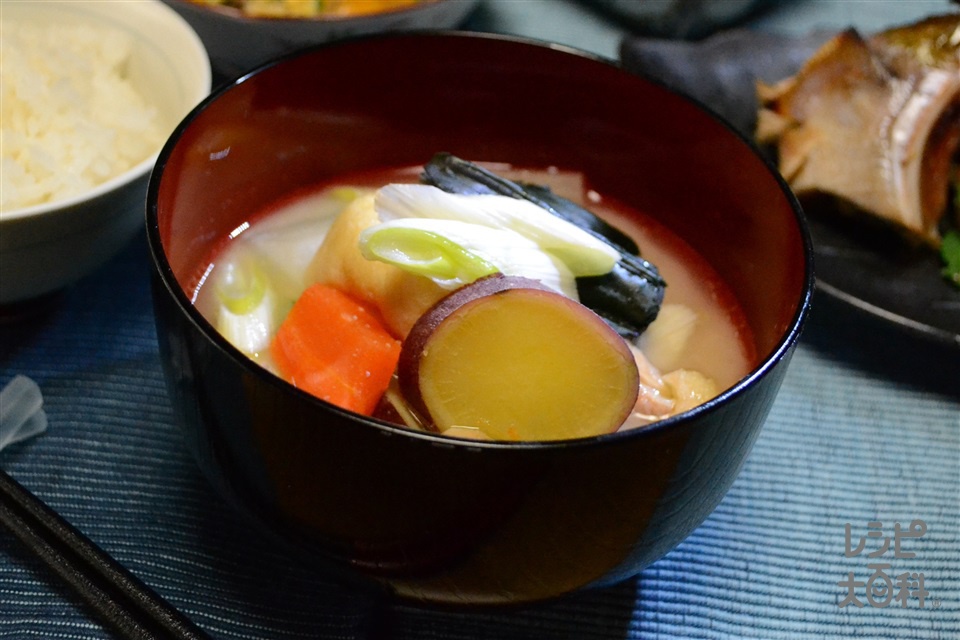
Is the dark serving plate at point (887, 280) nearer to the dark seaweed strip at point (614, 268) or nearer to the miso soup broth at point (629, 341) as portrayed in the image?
the miso soup broth at point (629, 341)

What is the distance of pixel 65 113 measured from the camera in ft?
3.84

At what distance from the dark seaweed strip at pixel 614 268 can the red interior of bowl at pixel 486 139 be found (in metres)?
0.12

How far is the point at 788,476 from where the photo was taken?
3.41 feet

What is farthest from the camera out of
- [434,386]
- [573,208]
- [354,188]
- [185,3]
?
[185,3]

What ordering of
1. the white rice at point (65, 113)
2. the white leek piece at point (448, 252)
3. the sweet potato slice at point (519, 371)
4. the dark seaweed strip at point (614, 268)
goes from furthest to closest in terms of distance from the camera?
1. the white rice at point (65, 113)
2. the dark seaweed strip at point (614, 268)
3. the white leek piece at point (448, 252)
4. the sweet potato slice at point (519, 371)

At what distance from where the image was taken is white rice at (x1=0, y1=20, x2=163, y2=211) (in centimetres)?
107

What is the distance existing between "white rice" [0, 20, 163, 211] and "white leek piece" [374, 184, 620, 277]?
452mm

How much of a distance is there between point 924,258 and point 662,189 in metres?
0.55

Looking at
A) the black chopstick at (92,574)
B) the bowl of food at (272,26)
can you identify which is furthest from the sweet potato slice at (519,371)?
the bowl of food at (272,26)

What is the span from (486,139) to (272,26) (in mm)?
443

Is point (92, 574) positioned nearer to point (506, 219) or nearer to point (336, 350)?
point (336, 350)

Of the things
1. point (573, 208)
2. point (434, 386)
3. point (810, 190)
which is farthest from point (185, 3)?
point (810, 190)

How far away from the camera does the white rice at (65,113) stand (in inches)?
42.2

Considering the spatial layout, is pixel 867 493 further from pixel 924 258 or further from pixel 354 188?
pixel 354 188
